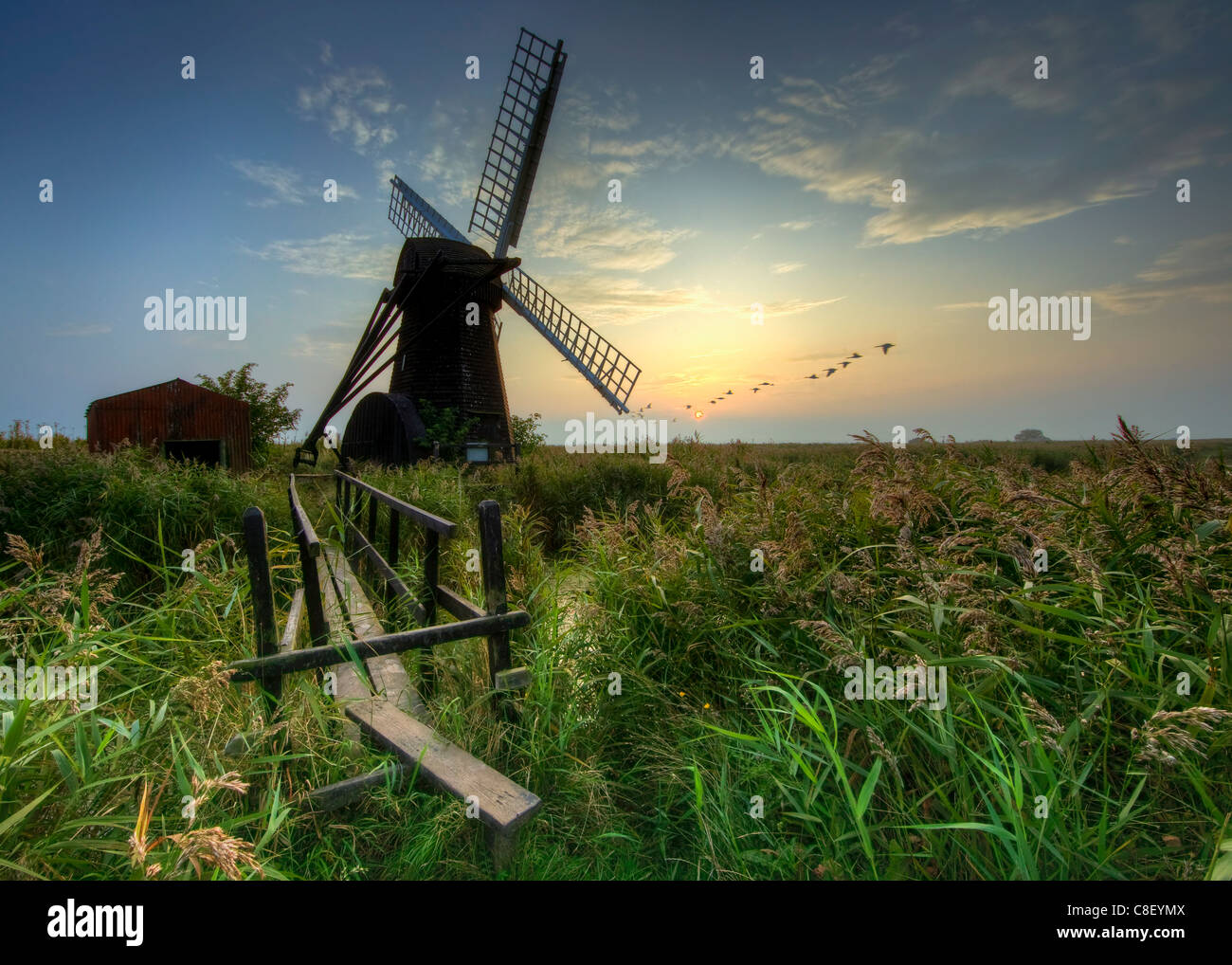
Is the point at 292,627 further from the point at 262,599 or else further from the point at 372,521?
the point at 372,521

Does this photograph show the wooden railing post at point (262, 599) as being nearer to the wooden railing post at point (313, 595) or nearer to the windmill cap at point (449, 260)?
the wooden railing post at point (313, 595)

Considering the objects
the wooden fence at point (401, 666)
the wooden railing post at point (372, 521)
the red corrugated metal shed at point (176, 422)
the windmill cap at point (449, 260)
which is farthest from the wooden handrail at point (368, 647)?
the red corrugated metal shed at point (176, 422)

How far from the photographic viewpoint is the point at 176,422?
53.3 ft

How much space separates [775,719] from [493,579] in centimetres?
190

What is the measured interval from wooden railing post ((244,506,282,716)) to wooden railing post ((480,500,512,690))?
3.82 ft

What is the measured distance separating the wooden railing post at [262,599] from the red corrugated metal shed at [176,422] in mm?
16753

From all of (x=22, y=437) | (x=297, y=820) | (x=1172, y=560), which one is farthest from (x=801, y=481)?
(x=22, y=437)

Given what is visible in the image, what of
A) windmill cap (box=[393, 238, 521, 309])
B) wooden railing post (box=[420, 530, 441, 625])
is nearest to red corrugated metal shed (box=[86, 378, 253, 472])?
→ windmill cap (box=[393, 238, 521, 309])

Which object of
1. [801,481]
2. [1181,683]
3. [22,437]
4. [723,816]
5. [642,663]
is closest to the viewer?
[1181,683]

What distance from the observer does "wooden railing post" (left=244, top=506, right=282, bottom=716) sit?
2.70 m

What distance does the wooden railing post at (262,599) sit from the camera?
8.86 ft
